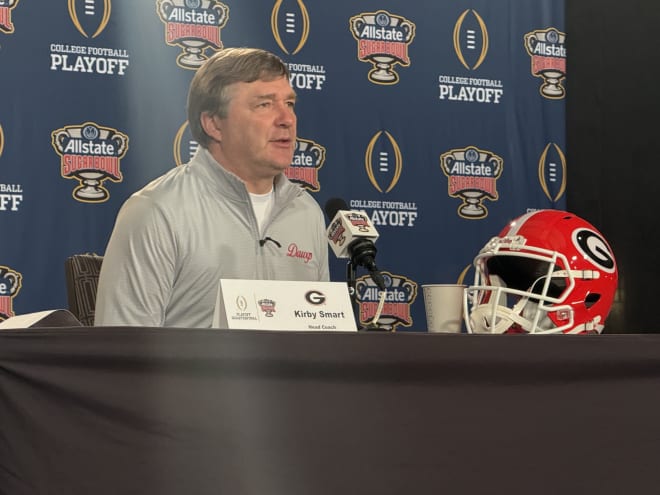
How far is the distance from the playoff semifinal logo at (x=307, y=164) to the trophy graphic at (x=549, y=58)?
3.96 feet

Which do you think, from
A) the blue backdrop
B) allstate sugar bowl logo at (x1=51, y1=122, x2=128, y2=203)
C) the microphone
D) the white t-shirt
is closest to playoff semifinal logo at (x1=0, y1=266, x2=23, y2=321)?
the blue backdrop

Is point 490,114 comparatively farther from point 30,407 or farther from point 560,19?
point 30,407

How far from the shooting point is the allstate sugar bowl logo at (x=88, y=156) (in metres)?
3.75

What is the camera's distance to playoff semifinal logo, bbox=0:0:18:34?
3.70 m

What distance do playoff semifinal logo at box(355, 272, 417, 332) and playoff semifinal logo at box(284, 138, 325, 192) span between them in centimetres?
52

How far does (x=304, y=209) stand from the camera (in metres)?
2.33

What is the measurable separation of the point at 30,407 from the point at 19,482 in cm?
9

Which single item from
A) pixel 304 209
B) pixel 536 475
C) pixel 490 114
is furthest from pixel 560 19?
pixel 536 475

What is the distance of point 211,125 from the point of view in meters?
2.25

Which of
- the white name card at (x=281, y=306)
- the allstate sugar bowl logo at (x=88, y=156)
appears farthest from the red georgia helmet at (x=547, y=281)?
the allstate sugar bowl logo at (x=88, y=156)

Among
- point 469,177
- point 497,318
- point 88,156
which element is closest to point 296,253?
point 497,318

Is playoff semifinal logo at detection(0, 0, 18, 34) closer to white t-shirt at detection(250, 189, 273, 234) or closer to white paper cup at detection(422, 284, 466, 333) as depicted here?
white t-shirt at detection(250, 189, 273, 234)

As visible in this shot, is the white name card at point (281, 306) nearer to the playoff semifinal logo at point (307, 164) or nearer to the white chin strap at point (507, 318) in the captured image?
the white chin strap at point (507, 318)

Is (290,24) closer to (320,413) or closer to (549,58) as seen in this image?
(549,58)
